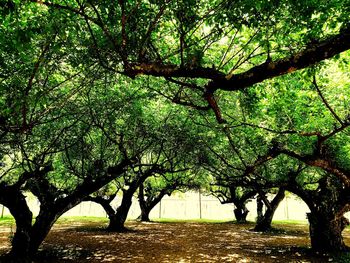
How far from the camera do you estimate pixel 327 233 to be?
1619 cm

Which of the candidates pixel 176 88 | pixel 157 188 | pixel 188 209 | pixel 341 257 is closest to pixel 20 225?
pixel 176 88

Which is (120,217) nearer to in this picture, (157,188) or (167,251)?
(167,251)

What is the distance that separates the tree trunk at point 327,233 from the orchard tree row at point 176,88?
0.07 metres

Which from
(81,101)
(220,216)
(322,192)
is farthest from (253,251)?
(220,216)

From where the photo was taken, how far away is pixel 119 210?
26.5 metres

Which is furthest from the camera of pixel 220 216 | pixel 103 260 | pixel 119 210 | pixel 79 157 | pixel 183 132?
pixel 220 216

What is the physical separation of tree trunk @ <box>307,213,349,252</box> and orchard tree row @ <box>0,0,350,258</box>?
67mm

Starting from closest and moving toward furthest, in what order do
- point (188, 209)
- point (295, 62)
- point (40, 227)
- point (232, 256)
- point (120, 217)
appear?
point (295, 62) → point (40, 227) → point (232, 256) → point (120, 217) → point (188, 209)

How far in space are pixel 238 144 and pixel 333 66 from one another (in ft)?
20.9

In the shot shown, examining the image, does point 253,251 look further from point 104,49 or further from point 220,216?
point 220,216

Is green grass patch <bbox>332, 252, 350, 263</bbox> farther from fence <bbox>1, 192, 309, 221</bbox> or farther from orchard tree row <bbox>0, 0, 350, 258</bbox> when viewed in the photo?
fence <bbox>1, 192, 309, 221</bbox>

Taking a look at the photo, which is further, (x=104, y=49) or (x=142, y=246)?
(x=142, y=246)

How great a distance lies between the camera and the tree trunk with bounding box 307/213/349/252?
627 inches

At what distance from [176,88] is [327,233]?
11324 millimetres
